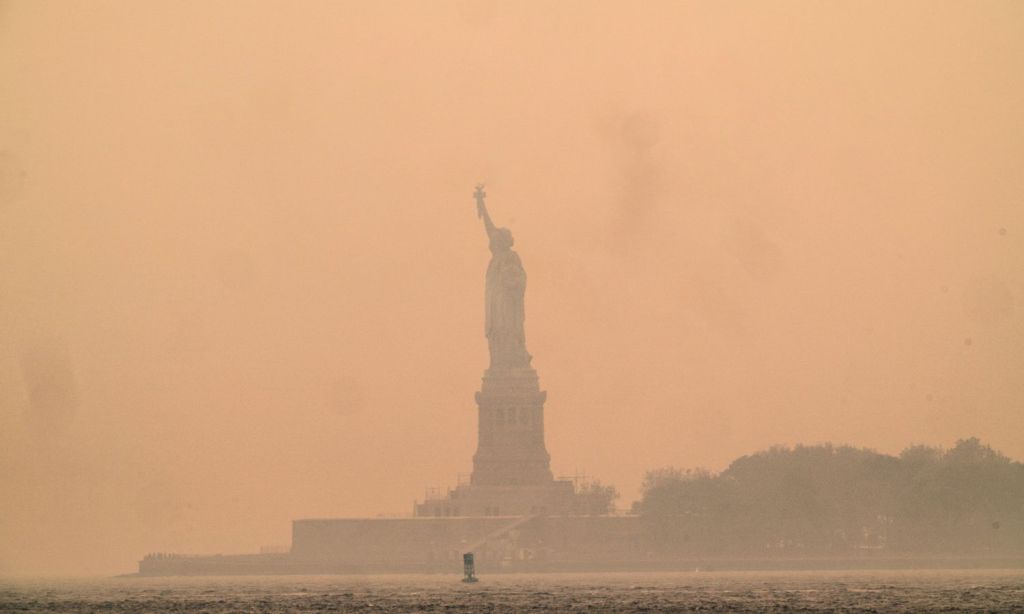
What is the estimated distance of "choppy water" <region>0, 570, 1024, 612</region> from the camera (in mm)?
137375

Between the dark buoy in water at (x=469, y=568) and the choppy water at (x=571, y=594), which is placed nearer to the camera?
the choppy water at (x=571, y=594)

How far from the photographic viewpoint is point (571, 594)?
154 metres

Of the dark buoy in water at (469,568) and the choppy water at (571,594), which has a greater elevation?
the dark buoy in water at (469,568)

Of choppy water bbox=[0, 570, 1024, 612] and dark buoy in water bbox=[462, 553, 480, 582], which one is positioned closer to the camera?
choppy water bbox=[0, 570, 1024, 612]

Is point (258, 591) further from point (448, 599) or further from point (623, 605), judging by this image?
point (623, 605)

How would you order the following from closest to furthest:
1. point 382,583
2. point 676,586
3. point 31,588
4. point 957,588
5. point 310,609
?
point 310,609 → point 957,588 → point 676,586 → point 382,583 → point 31,588

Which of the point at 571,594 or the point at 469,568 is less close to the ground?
the point at 469,568

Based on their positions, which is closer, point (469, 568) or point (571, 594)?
point (571, 594)

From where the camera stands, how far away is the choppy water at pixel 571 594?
137375 millimetres

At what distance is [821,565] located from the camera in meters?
198

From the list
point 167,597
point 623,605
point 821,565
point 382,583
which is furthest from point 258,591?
point 821,565

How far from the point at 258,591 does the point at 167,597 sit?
6082 millimetres

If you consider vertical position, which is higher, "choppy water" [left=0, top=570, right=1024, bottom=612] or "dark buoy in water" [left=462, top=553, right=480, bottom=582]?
"dark buoy in water" [left=462, top=553, right=480, bottom=582]

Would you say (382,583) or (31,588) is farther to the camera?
(31,588)
